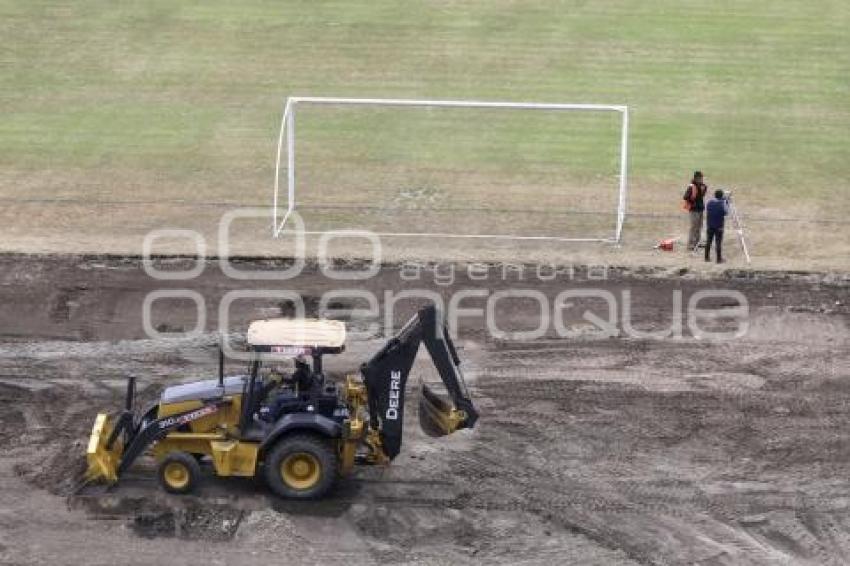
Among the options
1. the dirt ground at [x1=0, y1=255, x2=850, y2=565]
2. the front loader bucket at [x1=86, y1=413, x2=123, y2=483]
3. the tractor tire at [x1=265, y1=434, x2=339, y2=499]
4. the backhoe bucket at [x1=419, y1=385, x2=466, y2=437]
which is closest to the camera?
the dirt ground at [x1=0, y1=255, x2=850, y2=565]

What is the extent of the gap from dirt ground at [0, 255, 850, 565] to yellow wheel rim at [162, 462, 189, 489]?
209 millimetres

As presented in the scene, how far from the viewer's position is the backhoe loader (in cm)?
1614

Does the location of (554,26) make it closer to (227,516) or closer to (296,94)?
(296,94)

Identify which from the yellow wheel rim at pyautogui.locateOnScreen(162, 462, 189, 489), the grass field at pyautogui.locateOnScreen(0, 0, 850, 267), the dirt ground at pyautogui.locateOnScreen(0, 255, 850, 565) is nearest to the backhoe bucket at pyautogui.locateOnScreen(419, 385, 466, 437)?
the dirt ground at pyautogui.locateOnScreen(0, 255, 850, 565)

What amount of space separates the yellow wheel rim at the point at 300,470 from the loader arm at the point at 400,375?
0.84m

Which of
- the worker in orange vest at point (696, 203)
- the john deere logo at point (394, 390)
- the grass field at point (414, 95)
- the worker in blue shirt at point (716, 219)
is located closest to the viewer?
the john deere logo at point (394, 390)

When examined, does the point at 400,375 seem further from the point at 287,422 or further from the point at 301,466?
the point at 301,466

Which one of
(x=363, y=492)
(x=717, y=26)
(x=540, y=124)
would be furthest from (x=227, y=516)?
(x=717, y=26)

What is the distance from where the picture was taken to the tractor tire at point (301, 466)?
16.1 metres

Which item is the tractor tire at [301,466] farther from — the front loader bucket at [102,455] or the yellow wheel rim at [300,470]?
the front loader bucket at [102,455]

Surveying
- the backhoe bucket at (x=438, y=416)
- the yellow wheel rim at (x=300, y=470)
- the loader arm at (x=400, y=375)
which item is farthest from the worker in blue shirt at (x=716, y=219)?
the yellow wheel rim at (x=300, y=470)

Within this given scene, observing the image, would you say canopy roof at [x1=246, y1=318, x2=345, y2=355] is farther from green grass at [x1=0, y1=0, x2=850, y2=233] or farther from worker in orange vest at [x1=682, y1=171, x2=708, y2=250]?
green grass at [x1=0, y1=0, x2=850, y2=233]

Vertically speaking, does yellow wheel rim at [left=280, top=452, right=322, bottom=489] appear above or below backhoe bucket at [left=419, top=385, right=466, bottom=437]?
below

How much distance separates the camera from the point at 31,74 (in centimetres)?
3616
